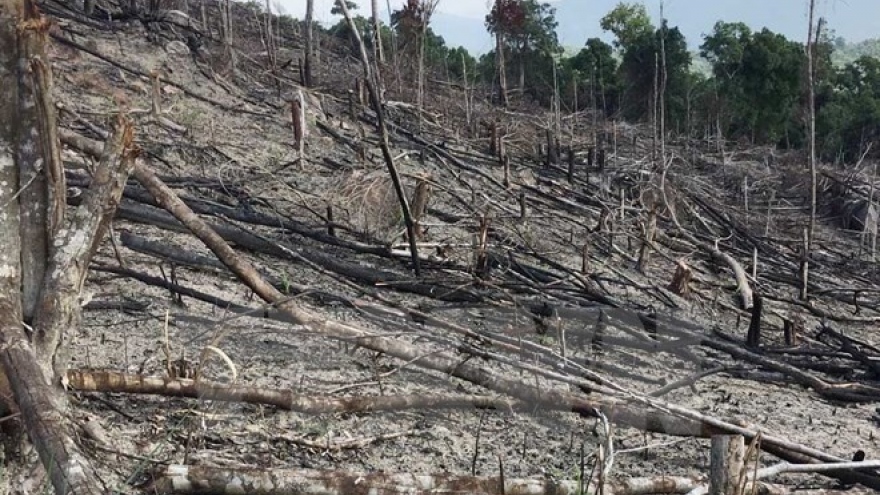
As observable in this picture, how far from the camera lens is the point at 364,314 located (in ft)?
15.5

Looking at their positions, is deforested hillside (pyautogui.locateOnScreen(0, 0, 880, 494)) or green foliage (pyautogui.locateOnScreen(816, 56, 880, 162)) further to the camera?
green foliage (pyautogui.locateOnScreen(816, 56, 880, 162))

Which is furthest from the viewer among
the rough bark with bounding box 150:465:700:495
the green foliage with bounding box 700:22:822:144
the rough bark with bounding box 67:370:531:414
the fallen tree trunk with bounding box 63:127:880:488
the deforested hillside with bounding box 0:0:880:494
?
the green foliage with bounding box 700:22:822:144

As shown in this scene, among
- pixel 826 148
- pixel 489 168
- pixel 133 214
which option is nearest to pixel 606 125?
pixel 826 148

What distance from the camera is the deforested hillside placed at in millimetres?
2598

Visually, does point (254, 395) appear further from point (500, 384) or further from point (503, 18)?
point (503, 18)

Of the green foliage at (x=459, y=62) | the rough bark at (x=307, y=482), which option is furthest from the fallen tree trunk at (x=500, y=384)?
the green foliage at (x=459, y=62)

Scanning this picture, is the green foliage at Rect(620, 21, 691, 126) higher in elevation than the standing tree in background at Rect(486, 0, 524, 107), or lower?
lower

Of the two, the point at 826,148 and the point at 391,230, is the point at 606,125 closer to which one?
the point at 826,148

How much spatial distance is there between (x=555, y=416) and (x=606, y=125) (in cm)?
1441

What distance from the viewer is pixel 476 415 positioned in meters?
3.75

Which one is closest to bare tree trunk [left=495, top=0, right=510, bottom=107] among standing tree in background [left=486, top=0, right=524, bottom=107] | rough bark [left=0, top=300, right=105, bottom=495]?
standing tree in background [left=486, top=0, right=524, bottom=107]

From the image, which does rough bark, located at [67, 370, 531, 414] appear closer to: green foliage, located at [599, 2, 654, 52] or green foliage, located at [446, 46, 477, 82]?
green foliage, located at [446, 46, 477, 82]

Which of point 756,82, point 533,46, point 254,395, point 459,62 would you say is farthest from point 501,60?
point 254,395

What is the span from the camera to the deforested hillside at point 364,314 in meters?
2.60
